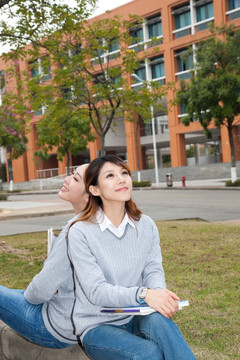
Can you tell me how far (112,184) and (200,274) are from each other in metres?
3.13

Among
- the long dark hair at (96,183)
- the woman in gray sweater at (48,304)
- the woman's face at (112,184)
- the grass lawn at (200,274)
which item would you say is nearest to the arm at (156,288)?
the long dark hair at (96,183)

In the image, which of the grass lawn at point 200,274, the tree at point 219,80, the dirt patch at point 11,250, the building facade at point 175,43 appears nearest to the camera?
the grass lawn at point 200,274

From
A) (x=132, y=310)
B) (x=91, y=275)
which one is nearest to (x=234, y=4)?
(x=91, y=275)

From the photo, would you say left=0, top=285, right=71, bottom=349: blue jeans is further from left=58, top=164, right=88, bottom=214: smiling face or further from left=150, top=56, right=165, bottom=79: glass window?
left=150, top=56, right=165, bottom=79: glass window

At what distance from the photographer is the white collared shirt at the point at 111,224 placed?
258 centimetres

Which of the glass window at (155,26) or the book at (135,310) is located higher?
the glass window at (155,26)

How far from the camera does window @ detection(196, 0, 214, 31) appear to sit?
40062 millimetres

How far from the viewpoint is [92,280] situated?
2438 mm

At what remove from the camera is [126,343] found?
229 cm

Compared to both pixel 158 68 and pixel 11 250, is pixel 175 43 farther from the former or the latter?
pixel 11 250

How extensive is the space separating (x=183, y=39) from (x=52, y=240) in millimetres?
40609

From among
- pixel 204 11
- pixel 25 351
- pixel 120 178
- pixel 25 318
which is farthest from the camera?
pixel 204 11

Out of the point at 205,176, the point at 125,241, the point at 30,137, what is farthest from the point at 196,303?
the point at 30,137

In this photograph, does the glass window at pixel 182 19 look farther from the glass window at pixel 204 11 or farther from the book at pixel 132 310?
the book at pixel 132 310
